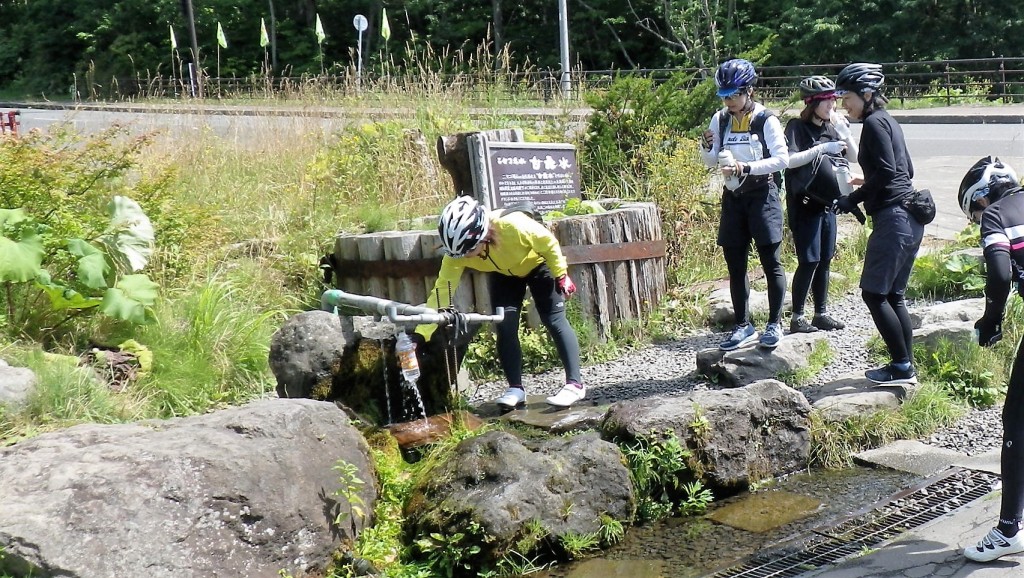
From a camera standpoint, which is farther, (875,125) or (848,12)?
(848,12)

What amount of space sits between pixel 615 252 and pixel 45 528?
14.6 ft

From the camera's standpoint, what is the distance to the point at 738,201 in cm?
623

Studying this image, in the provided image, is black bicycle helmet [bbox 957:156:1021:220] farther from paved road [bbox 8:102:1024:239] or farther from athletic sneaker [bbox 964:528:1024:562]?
paved road [bbox 8:102:1024:239]

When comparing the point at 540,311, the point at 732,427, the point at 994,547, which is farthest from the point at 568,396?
the point at 994,547

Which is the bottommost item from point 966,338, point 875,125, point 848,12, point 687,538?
point 687,538

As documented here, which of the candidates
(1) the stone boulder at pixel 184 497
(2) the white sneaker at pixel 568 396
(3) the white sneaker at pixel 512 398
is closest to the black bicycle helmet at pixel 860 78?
(2) the white sneaker at pixel 568 396

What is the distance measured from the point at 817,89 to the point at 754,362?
69.8 inches

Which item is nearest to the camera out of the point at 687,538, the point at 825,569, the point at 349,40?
the point at 825,569

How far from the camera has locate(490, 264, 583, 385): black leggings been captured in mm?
5875

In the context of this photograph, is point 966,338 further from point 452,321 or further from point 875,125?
point 452,321

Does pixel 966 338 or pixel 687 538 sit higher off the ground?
pixel 966 338

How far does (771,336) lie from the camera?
6.20m

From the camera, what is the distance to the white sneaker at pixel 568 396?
580cm

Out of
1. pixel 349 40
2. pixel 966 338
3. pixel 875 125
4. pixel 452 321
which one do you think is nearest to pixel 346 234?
pixel 452 321
